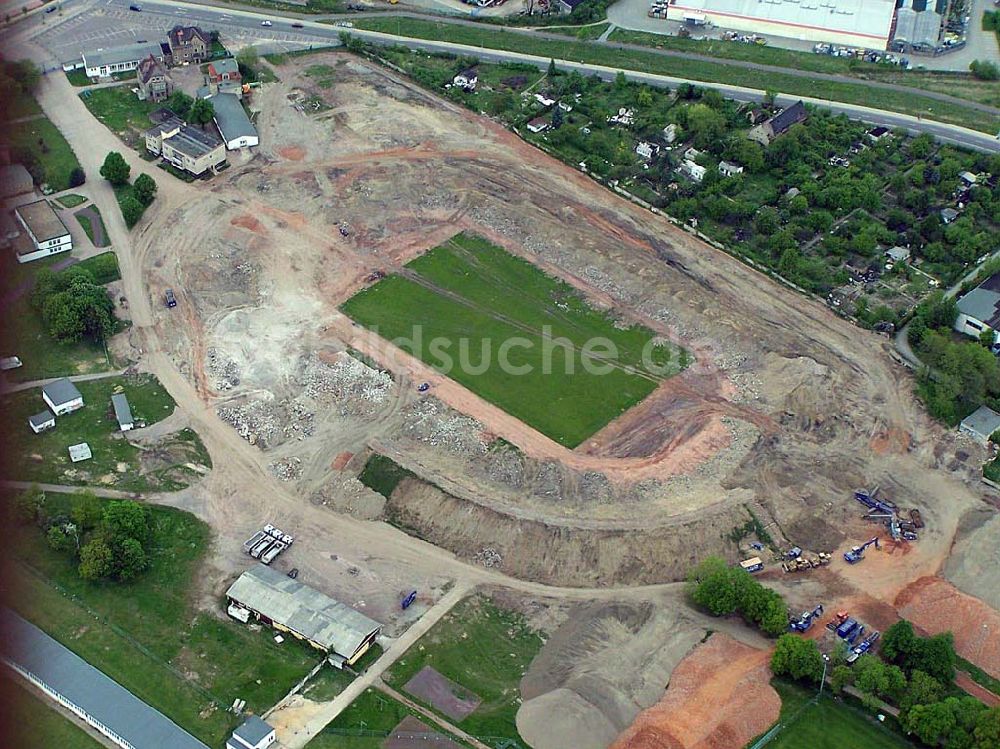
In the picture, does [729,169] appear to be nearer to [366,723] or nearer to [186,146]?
[186,146]

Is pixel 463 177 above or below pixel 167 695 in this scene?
above

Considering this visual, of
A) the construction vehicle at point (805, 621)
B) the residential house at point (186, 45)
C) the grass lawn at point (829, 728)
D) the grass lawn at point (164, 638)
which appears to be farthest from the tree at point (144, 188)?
the grass lawn at point (829, 728)

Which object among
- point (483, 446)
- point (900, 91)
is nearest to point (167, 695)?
point (483, 446)

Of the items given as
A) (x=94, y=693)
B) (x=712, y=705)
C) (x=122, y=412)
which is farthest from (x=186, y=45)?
(x=712, y=705)

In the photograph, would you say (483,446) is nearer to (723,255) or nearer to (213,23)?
(723,255)

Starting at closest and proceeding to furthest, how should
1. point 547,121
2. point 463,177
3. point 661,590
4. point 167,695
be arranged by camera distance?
1. point 167,695
2. point 661,590
3. point 463,177
4. point 547,121

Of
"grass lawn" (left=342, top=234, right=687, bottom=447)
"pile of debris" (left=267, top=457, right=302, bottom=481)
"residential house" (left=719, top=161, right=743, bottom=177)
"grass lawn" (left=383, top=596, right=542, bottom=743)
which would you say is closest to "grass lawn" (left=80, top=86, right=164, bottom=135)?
"grass lawn" (left=342, top=234, right=687, bottom=447)

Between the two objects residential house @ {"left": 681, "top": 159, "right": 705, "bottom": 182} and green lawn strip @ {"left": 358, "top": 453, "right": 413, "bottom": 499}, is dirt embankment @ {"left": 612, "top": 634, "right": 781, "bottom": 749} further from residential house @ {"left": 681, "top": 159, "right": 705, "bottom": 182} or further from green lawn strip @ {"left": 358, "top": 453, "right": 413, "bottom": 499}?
residential house @ {"left": 681, "top": 159, "right": 705, "bottom": 182}
